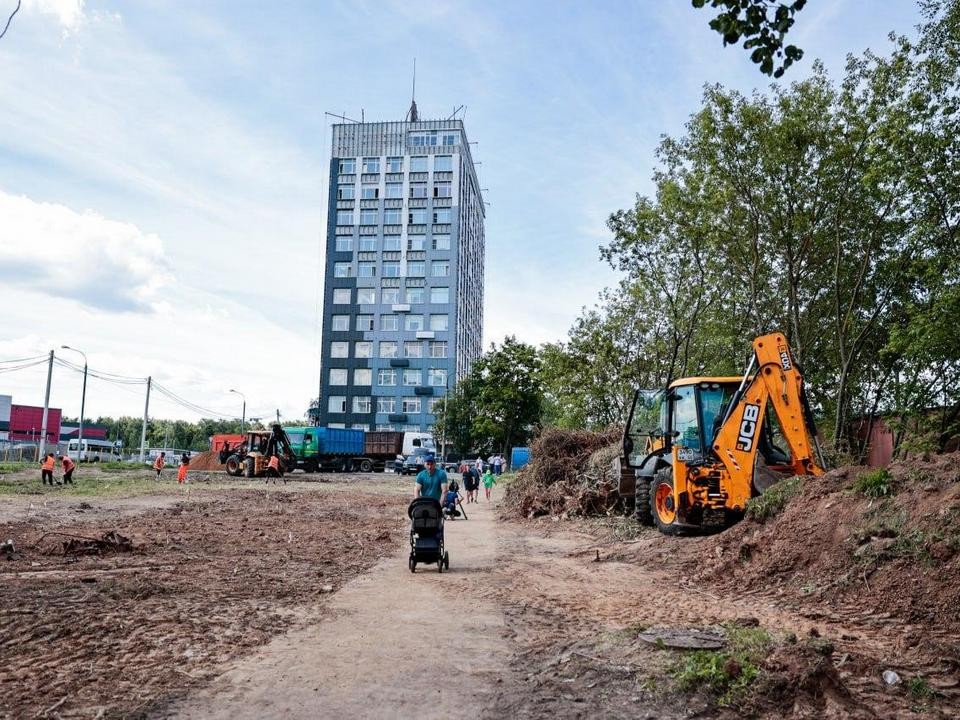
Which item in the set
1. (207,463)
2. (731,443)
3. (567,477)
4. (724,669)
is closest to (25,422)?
(207,463)

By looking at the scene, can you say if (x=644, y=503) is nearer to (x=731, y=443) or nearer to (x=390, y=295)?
(x=731, y=443)

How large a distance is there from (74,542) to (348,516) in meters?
8.69

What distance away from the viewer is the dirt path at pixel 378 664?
4898 mm

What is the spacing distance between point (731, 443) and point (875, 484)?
124 inches

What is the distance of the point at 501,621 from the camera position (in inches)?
296

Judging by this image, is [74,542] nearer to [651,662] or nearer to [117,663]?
[117,663]

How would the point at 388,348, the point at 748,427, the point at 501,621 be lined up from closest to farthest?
1. the point at 501,621
2. the point at 748,427
3. the point at 388,348

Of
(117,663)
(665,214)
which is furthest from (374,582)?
(665,214)

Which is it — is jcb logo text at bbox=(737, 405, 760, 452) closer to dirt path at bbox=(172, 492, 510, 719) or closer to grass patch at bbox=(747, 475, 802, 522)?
grass patch at bbox=(747, 475, 802, 522)

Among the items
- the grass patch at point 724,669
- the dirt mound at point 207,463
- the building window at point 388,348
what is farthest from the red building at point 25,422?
the grass patch at point 724,669

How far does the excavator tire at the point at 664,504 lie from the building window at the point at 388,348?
73.5 metres

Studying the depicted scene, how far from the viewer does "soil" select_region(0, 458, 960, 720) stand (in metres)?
5.02

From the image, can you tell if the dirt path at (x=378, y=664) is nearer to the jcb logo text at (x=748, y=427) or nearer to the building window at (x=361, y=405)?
the jcb logo text at (x=748, y=427)

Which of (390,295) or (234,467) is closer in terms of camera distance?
(234,467)
